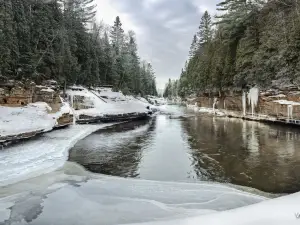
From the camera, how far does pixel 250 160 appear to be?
11.4 m

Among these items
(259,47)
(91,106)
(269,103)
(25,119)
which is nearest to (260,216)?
(25,119)

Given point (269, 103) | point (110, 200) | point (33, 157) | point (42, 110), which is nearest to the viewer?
point (110, 200)

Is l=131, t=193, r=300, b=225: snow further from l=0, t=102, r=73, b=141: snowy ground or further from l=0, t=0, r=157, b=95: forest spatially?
l=0, t=0, r=157, b=95: forest

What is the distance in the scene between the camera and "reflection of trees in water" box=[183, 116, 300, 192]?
8663 millimetres

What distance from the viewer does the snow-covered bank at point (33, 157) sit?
943 cm

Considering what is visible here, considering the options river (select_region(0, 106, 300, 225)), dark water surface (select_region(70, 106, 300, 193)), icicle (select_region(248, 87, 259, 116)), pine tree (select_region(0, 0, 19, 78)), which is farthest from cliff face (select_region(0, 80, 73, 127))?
icicle (select_region(248, 87, 259, 116))

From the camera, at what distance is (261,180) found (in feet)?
28.4

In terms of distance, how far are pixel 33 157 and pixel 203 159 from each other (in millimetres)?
7259

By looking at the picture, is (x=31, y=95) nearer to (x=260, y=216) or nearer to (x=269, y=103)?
(x=260, y=216)

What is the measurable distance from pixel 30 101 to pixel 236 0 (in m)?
32.8

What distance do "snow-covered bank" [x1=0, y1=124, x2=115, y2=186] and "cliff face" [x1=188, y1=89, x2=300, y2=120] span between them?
17.4m

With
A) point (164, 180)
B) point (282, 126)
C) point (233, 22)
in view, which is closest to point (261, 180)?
point (164, 180)

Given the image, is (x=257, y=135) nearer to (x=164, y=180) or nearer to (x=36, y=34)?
(x=164, y=180)

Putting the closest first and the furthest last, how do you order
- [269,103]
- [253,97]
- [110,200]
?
[110,200]
[269,103]
[253,97]
